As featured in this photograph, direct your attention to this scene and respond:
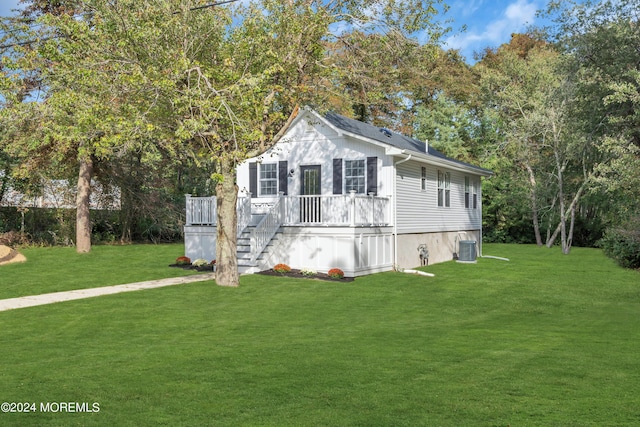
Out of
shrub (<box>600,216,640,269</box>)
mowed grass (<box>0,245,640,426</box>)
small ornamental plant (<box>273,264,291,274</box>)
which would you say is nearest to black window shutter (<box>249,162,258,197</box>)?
small ornamental plant (<box>273,264,291,274</box>)

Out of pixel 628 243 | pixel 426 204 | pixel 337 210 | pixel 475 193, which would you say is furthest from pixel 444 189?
pixel 337 210

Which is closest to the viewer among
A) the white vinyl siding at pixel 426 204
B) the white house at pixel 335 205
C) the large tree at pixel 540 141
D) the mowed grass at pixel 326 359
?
the mowed grass at pixel 326 359

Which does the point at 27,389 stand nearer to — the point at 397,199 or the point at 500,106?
the point at 397,199

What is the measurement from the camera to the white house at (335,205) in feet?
60.6

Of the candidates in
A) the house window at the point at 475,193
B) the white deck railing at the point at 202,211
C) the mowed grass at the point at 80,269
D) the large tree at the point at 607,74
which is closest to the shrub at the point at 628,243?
the large tree at the point at 607,74

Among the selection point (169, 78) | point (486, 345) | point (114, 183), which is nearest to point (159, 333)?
point (486, 345)

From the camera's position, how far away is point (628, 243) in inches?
856

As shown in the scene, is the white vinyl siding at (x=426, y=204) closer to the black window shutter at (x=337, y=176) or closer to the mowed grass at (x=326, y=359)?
the black window shutter at (x=337, y=176)

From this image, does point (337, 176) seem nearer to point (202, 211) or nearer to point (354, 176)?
point (354, 176)

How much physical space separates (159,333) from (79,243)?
18239 millimetres

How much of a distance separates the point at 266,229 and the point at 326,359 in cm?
1139

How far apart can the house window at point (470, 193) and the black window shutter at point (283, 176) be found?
397 inches

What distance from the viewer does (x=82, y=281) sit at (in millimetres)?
16375

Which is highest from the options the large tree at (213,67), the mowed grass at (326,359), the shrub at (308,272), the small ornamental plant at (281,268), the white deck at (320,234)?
the large tree at (213,67)
